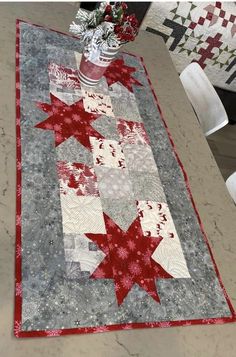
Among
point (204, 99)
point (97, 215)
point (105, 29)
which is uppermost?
point (105, 29)

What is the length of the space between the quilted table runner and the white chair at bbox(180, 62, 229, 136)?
325 mm

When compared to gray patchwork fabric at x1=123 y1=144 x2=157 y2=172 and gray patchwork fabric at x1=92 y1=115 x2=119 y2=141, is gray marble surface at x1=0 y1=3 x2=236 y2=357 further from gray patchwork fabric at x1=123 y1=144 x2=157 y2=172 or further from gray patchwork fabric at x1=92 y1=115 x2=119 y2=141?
gray patchwork fabric at x1=92 y1=115 x2=119 y2=141

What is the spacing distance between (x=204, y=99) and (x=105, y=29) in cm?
65

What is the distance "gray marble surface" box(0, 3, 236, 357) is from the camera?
0.73 m

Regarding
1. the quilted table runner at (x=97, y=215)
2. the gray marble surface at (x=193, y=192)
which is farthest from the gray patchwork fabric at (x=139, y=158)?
the gray marble surface at (x=193, y=192)

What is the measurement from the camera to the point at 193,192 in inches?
46.1

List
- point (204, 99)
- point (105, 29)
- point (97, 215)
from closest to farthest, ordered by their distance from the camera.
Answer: point (97, 215)
point (105, 29)
point (204, 99)

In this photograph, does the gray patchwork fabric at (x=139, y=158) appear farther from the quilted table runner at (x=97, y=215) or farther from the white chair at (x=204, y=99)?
the white chair at (x=204, y=99)

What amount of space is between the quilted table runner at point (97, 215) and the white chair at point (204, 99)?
1.07 ft

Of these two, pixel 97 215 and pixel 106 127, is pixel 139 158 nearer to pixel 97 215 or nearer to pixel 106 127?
pixel 106 127

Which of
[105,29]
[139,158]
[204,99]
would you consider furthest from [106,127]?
[204,99]

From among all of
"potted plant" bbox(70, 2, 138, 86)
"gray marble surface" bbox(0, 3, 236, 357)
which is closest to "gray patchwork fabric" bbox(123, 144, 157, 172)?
"gray marble surface" bbox(0, 3, 236, 357)

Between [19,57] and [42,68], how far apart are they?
9cm

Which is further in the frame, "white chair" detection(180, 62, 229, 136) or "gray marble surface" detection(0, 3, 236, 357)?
"white chair" detection(180, 62, 229, 136)
